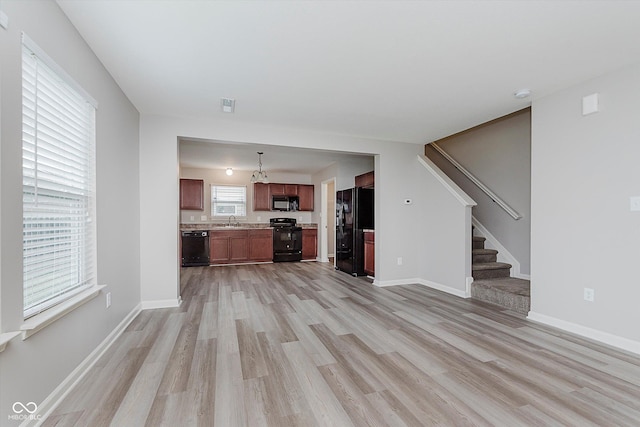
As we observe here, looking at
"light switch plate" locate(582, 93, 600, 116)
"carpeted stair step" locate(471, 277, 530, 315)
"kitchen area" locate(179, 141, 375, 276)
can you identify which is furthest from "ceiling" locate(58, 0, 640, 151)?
"kitchen area" locate(179, 141, 375, 276)

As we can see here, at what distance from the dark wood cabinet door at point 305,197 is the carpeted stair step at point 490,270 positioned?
15.2ft

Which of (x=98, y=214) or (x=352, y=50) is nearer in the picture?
(x=352, y=50)

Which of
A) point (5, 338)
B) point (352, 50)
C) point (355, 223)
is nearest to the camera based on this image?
point (5, 338)

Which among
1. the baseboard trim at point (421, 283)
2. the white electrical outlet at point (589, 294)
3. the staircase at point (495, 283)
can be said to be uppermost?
the white electrical outlet at point (589, 294)

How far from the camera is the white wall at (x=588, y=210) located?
2395 mm

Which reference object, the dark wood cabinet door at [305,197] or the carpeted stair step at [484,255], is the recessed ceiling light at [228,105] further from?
the dark wood cabinet door at [305,197]

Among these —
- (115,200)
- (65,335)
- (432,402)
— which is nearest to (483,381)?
(432,402)

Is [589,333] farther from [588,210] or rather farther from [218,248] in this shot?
[218,248]

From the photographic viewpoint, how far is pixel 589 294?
2639mm

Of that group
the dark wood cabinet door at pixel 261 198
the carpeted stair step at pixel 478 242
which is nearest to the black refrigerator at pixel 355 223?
the carpeted stair step at pixel 478 242

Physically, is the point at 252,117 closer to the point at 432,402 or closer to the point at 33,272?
the point at 33,272

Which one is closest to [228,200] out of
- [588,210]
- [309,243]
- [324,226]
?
[309,243]

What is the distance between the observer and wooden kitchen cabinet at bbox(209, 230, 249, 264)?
6.83 m

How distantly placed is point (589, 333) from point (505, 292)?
3.19 ft
